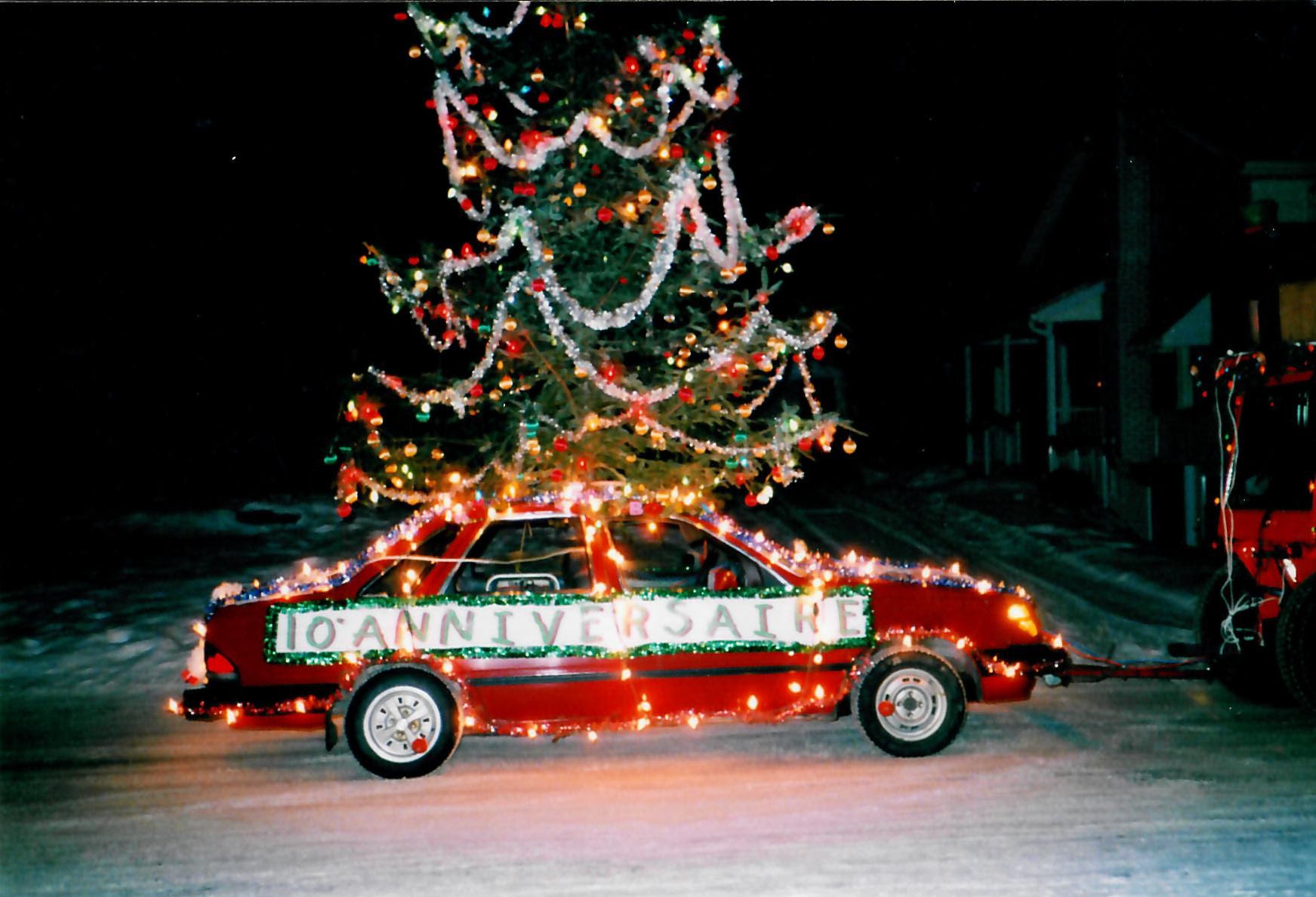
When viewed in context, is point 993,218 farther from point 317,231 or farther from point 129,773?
point 129,773

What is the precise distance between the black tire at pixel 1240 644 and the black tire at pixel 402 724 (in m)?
5.16

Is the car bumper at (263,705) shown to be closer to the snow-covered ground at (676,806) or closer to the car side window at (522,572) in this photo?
the snow-covered ground at (676,806)

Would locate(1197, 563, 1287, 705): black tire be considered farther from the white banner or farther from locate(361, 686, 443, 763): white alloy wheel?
locate(361, 686, 443, 763): white alloy wheel

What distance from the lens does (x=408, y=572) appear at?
7.34 m

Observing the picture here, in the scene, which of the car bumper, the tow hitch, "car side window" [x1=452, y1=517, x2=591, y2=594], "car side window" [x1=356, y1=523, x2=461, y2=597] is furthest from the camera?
the tow hitch

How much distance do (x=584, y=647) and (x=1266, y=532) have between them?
4.89m

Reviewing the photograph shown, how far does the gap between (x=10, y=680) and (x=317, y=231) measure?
11074 millimetres

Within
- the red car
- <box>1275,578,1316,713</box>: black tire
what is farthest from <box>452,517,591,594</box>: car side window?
<box>1275,578,1316,713</box>: black tire

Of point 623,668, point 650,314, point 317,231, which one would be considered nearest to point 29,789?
point 623,668

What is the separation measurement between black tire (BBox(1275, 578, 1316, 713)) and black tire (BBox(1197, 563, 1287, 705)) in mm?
276

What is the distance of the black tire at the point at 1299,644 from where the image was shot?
25.5ft

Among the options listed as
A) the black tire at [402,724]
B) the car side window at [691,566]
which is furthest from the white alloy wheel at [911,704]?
the black tire at [402,724]

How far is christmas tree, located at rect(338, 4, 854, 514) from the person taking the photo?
1070 cm

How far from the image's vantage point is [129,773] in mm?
7195
